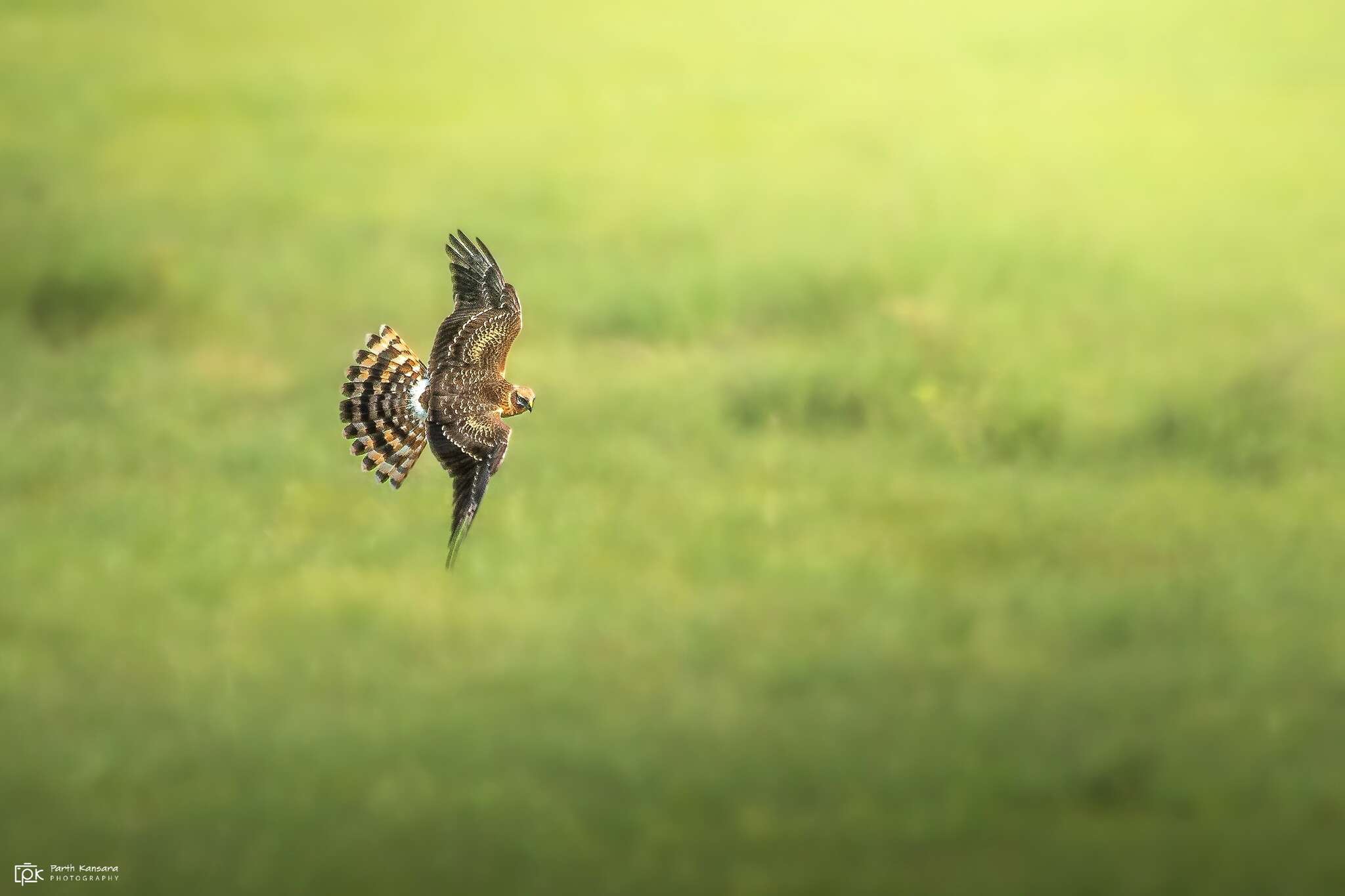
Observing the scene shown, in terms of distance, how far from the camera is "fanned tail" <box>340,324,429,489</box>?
26.8 feet

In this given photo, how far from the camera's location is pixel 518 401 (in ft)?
26.4

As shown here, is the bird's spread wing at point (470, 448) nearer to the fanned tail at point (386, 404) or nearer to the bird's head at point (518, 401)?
the bird's head at point (518, 401)

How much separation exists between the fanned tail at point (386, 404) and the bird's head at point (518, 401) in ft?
1.13

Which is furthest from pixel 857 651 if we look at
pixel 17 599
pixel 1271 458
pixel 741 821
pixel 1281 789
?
pixel 17 599

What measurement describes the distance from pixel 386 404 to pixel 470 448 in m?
0.66

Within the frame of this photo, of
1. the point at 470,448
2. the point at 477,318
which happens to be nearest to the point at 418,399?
the point at 477,318

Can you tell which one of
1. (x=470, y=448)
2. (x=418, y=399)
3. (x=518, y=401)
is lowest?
(x=470, y=448)

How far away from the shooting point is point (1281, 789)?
40.1 ft

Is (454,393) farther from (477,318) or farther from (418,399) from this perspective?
(477,318)

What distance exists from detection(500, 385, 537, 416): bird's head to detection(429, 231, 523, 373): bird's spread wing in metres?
0.18

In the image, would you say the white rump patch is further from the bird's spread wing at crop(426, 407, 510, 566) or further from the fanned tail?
the bird's spread wing at crop(426, 407, 510, 566)

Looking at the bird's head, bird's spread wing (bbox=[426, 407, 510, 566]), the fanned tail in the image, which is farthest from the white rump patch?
the bird's head

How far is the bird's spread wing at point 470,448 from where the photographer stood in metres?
7.67

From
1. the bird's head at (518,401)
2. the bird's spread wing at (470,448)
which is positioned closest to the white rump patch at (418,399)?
the bird's spread wing at (470,448)
